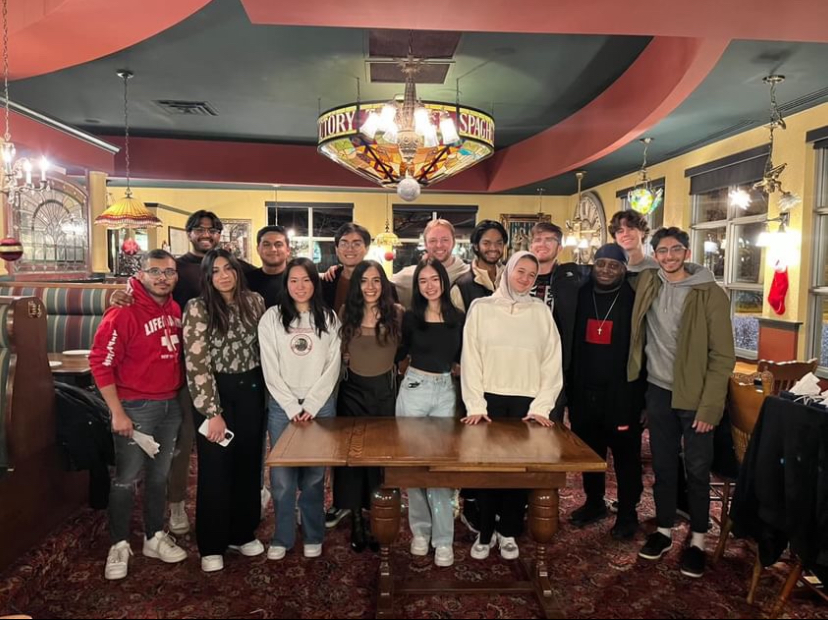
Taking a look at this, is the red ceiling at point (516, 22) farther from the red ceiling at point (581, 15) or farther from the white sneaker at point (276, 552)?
the white sneaker at point (276, 552)

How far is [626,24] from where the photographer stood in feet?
9.35

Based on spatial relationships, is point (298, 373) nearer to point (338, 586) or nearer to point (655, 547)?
point (338, 586)

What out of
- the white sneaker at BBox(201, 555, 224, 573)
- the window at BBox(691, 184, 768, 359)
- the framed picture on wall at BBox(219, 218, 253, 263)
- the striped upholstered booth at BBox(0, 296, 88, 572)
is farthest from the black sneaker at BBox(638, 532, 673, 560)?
the framed picture on wall at BBox(219, 218, 253, 263)

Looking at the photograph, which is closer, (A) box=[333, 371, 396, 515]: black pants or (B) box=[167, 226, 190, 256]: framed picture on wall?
(A) box=[333, 371, 396, 515]: black pants

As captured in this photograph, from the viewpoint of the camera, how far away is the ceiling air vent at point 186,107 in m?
6.00

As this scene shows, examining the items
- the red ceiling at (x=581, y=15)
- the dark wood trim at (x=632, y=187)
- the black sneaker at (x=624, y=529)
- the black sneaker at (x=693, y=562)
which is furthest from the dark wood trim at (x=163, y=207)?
the black sneaker at (x=693, y=562)

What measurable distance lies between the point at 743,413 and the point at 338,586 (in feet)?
6.47

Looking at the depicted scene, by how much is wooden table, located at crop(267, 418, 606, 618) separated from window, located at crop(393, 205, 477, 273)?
8906 millimetres

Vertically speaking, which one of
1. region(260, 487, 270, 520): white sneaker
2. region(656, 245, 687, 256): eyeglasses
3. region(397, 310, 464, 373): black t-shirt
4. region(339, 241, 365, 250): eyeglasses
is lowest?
region(260, 487, 270, 520): white sneaker

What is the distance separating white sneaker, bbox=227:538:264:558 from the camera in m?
2.68

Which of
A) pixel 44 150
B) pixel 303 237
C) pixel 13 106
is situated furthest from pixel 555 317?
pixel 303 237

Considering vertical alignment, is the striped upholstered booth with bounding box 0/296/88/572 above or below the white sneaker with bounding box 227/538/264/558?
above

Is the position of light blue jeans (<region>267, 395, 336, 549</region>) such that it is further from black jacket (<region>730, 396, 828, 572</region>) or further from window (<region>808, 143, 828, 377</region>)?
window (<region>808, 143, 828, 377</region>)

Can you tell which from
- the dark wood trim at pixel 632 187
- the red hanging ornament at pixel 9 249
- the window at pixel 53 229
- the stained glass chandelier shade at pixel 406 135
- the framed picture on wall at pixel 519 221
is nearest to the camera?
the stained glass chandelier shade at pixel 406 135
